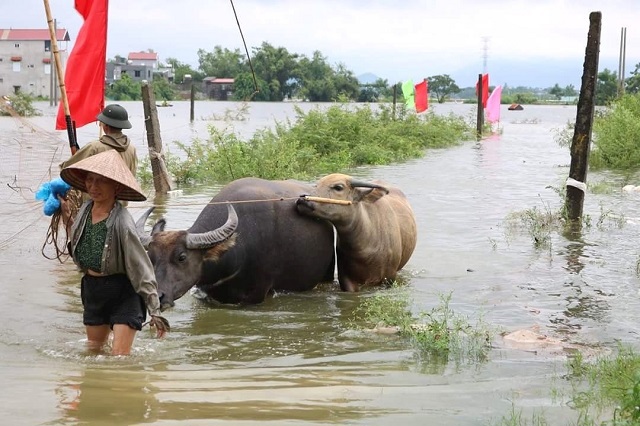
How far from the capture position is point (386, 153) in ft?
79.3

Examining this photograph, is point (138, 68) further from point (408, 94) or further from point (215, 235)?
point (215, 235)

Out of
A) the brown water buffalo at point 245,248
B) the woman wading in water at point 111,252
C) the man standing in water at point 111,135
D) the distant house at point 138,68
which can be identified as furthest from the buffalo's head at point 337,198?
the distant house at point 138,68

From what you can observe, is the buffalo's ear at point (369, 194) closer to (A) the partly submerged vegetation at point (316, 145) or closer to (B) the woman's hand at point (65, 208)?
(B) the woman's hand at point (65, 208)

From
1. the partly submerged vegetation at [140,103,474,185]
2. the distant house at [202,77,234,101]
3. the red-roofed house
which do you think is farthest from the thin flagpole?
the red-roofed house

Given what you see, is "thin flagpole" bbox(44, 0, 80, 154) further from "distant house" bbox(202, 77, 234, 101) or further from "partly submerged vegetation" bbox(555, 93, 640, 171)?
"distant house" bbox(202, 77, 234, 101)

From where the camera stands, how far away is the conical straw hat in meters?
5.74

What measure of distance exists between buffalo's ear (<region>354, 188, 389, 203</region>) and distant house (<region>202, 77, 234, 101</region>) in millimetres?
89979

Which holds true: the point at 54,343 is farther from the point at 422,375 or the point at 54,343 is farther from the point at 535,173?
the point at 535,173

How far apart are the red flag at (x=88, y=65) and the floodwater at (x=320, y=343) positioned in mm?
531

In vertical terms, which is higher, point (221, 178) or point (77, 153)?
point (77, 153)

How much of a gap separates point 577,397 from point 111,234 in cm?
306

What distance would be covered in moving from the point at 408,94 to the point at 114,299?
2901 cm

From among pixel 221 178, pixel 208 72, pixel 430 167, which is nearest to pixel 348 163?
pixel 430 167

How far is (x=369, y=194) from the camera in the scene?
915 centimetres
